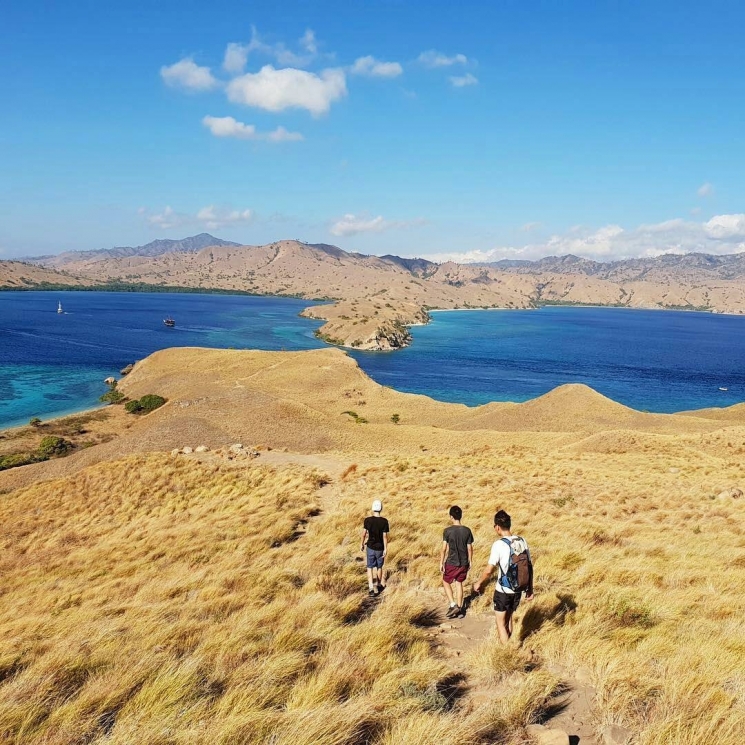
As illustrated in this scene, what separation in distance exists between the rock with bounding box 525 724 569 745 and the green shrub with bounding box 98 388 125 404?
74224 mm

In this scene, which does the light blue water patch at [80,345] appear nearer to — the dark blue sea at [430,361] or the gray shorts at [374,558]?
the dark blue sea at [430,361]

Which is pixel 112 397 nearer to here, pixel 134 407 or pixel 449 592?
pixel 134 407

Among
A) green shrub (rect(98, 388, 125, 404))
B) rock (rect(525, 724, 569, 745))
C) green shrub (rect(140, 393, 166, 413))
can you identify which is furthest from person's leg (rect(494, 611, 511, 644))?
green shrub (rect(98, 388, 125, 404))

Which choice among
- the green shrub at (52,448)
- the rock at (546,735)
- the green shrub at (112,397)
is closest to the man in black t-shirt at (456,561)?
the rock at (546,735)

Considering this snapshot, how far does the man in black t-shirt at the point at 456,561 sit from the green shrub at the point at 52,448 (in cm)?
4674

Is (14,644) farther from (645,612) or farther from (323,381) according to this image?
(323,381)

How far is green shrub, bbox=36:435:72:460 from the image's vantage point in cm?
4554

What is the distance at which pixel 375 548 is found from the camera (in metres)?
11.1

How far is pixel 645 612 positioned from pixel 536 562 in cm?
335

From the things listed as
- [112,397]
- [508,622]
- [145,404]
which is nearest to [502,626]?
[508,622]

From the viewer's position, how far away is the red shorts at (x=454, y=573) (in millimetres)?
9789

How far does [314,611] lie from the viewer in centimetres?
932

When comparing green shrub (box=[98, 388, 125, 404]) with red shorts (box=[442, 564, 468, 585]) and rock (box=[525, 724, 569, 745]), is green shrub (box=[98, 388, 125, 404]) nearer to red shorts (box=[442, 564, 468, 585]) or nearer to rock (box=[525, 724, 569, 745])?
red shorts (box=[442, 564, 468, 585])

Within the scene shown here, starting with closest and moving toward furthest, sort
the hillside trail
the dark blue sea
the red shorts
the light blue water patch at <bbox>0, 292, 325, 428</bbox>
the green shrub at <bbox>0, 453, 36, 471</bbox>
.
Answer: the hillside trail < the red shorts < the green shrub at <bbox>0, 453, 36, 471</bbox> < the light blue water patch at <bbox>0, 292, 325, 428</bbox> < the dark blue sea
